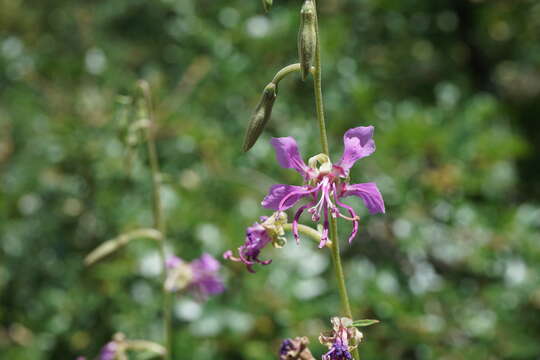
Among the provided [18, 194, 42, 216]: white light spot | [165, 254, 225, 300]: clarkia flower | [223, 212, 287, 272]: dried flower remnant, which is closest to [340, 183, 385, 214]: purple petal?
[223, 212, 287, 272]: dried flower remnant

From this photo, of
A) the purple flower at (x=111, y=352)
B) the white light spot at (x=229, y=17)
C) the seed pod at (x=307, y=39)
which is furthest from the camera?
the white light spot at (x=229, y=17)

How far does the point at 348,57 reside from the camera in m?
2.87

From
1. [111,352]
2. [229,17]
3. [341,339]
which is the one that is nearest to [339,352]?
[341,339]

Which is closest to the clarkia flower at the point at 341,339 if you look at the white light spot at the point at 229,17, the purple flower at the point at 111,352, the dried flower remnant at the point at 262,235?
the dried flower remnant at the point at 262,235

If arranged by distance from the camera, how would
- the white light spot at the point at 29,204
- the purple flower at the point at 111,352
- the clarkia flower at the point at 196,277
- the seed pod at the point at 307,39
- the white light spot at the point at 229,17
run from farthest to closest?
the white light spot at the point at 229,17 → the white light spot at the point at 29,204 → the clarkia flower at the point at 196,277 → the purple flower at the point at 111,352 → the seed pod at the point at 307,39

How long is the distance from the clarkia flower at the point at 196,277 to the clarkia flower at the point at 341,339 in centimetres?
64

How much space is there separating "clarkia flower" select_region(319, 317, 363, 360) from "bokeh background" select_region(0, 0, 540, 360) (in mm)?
1164

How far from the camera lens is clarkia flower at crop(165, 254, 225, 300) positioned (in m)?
1.46

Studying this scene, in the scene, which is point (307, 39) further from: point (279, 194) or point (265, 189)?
point (265, 189)

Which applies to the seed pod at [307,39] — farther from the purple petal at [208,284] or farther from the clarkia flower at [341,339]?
the purple petal at [208,284]

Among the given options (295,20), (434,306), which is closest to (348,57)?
(295,20)

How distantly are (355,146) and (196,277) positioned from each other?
74 centimetres

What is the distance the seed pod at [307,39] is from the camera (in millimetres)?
792

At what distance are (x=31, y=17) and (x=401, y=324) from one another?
10.5 feet
